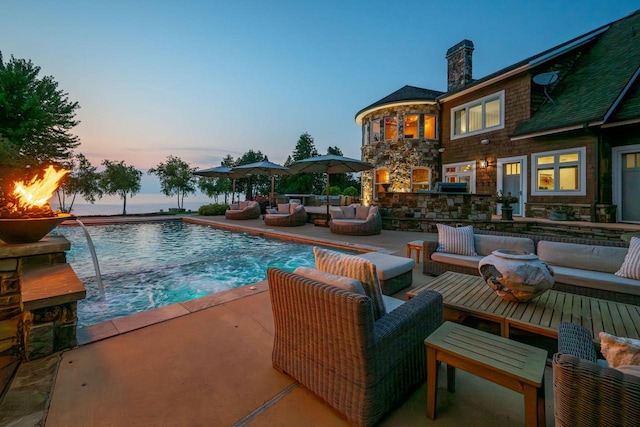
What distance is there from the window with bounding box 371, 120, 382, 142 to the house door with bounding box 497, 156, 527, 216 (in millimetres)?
5513

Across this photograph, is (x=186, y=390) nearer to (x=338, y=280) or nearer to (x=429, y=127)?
(x=338, y=280)

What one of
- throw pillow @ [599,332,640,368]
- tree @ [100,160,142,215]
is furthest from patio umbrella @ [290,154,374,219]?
tree @ [100,160,142,215]

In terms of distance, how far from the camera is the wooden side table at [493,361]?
1.26 m

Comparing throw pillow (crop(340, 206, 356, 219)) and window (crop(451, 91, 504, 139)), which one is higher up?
window (crop(451, 91, 504, 139))

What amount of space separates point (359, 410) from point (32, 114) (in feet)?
52.8

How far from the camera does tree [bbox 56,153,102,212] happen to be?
45.0 ft

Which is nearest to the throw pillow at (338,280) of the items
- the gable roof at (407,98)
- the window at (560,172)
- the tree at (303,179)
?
the window at (560,172)

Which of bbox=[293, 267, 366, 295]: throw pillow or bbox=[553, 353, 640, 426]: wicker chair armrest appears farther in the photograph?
bbox=[293, 267, 366, 295]: throw pillow

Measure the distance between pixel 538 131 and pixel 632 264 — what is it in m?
7.26

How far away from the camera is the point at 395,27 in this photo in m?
17.0

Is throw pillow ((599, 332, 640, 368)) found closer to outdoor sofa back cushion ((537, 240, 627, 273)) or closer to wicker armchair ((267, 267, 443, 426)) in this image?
wicker armchair ((267, 267, 443, 426))

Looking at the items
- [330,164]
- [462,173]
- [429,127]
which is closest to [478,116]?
[429,127]

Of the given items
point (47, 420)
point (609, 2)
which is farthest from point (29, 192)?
point (609, 2)

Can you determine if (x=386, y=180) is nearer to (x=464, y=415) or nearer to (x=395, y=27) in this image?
(x=395, y=27)
